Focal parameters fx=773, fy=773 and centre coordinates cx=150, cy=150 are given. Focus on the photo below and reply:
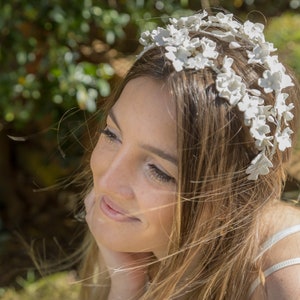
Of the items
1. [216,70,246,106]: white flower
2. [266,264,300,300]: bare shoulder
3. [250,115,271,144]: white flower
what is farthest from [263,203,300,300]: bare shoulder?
[216,70,246,106]: white flower

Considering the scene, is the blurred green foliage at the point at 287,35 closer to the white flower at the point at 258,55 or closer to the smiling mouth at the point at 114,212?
the white flower at the point at 258,55

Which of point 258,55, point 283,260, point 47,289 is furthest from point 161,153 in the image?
point 47,289

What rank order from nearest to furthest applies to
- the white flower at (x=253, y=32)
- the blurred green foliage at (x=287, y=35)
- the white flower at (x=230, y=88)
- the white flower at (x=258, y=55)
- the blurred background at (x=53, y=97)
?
1. the white flower at (x=230, y=88)
2. the white flower at (x=258, y=55)
3. the white flower at (x=253, y=32)
4. the blurred background at (x=53, y=97)
5. the blurred green foliage at (x=287, y=35)

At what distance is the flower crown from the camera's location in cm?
210

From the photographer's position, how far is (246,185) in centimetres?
220

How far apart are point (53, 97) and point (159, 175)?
1978mm

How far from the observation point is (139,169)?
215 cm

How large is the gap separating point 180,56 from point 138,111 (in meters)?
0.20

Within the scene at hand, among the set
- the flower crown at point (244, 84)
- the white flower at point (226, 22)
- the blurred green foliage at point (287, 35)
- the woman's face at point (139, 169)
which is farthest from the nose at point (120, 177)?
the blurred green foliage at point (287, 35)

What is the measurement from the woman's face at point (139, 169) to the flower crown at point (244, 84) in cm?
13

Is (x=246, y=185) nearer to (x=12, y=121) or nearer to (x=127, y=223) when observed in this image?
(x=127, y=223)

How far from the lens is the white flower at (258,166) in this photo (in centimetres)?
213

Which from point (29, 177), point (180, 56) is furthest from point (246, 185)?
point (29, 177)

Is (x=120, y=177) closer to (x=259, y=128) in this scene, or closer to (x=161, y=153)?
(x=161, y=153)
